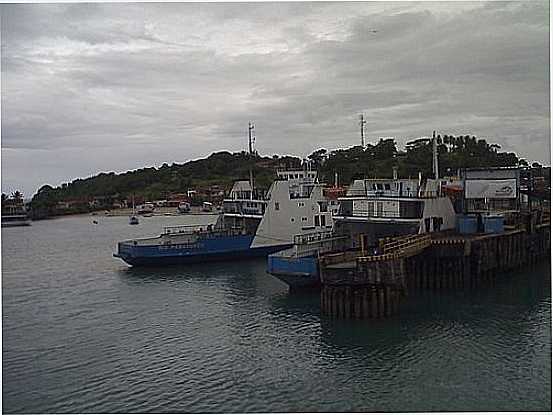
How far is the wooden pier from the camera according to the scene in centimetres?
921

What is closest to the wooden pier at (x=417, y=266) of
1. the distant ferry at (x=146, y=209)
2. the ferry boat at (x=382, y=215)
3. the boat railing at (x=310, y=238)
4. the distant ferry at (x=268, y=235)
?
the ferry boat at (x=382, y=215)

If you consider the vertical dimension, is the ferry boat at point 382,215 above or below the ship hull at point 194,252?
above

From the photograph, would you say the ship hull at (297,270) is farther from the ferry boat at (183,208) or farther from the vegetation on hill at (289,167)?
the ferry boat at (183,208)

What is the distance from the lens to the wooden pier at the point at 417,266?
9211 millimetres

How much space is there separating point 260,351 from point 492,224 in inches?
272

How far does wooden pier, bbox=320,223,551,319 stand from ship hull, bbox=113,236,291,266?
528cm

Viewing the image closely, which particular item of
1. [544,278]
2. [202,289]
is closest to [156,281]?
[202,289]

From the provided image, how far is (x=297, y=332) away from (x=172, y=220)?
84.7 ft

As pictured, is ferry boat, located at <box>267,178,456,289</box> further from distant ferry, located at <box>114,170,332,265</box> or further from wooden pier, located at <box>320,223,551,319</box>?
distant ferry, located at <box>114,170,332,265</box>

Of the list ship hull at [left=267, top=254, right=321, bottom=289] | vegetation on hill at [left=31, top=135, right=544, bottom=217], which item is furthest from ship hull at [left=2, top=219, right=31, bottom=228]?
ship hull at [left=267, top=254, right=321, bottom=289]

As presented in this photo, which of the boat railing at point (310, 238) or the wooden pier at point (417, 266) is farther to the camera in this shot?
the boat railing at point (310, 238)

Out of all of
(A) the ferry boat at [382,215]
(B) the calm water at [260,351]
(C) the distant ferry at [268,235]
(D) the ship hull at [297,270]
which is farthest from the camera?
(C) the distant ferry at [268,235]

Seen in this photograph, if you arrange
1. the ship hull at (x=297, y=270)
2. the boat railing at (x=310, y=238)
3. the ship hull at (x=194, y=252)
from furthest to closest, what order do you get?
1. the ship hull at (x=194, y=252)
2. the boat railing at (x=310, y=238)
3. the ship hull at (x=297, y=270)

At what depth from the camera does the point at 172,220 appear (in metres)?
33.9
